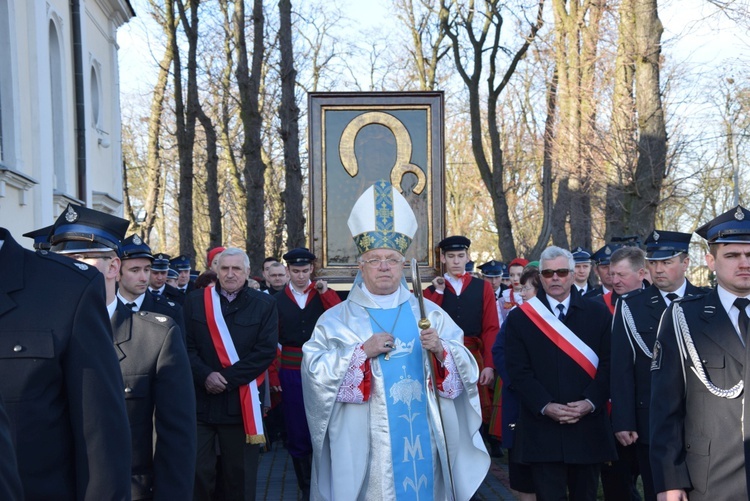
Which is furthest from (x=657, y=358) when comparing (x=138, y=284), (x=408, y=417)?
(x=138, y=284)

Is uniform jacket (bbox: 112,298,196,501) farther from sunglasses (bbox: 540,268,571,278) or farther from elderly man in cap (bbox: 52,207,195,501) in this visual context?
sunglasses (bbox: 540,268,571,278)

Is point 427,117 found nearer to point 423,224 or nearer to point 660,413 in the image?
point 423,224

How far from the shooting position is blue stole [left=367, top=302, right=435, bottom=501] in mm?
5598

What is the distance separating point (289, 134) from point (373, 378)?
13.1 m

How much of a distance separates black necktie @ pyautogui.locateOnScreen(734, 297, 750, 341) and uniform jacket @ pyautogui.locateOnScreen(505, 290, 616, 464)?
194 cm

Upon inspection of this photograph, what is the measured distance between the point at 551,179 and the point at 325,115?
16233 mm

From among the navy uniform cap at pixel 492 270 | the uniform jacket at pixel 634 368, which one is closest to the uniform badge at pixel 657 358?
the uniform jacket at pixel 634 368

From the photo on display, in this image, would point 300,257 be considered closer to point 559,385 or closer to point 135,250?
point 135,250

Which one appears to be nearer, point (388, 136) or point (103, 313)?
point (103, 313)

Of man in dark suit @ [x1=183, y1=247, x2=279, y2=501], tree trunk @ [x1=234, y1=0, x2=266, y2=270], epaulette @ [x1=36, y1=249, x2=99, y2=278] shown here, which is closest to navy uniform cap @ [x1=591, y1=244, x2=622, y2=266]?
man in dark suit @ [x1=183, y1=247, x2=279, y2=501]

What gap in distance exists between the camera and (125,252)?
6.51 m

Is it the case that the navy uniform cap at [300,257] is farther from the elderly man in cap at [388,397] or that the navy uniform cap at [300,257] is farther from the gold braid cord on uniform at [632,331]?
the gold braid cord on uniform at [632,331]

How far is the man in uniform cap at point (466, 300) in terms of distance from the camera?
9.95m

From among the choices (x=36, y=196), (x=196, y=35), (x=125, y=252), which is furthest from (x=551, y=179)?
(x=125, y=252)
